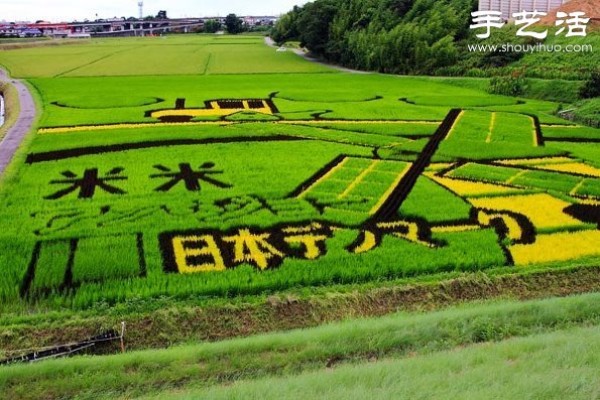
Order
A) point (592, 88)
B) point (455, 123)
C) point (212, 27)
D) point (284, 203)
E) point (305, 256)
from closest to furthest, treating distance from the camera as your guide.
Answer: point (305, 256) → point (284, 203) → point (455, 123) → point (592, 88) → point (212, 27)

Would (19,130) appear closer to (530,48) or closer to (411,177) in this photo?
(411,177)

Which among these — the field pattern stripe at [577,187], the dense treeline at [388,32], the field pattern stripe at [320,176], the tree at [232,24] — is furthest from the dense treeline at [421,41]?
the tree at [232,24]

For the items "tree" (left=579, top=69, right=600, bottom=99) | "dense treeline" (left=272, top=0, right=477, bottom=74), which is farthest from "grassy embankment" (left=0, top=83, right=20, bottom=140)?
"dense treeline" (left=272, top=0, right=477, bottom=74)

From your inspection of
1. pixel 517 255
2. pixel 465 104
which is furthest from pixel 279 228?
pixel 465 104

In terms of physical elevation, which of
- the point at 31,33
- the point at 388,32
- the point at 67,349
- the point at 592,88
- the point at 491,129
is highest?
the point at 31,33

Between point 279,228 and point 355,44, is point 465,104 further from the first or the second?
point 355,44

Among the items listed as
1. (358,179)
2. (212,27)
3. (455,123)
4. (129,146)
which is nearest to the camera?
(358,179)

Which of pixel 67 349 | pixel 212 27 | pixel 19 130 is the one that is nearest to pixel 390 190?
pixel 67 349
